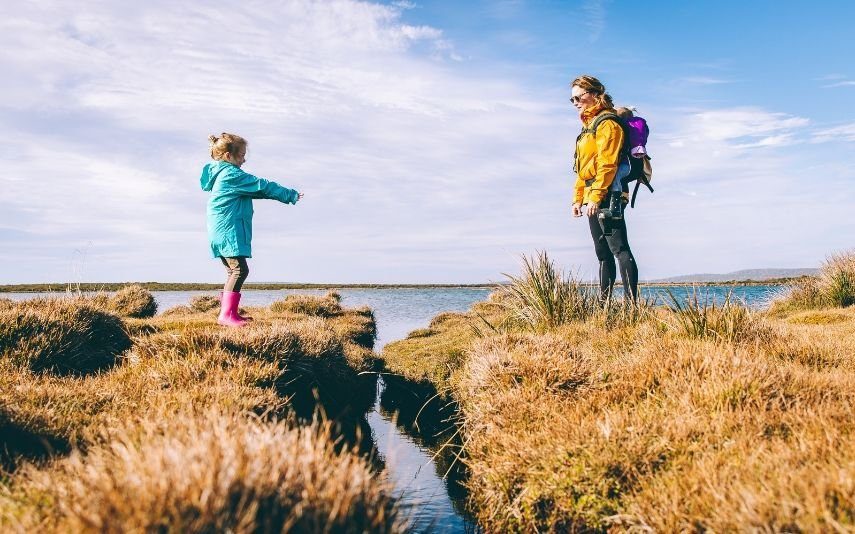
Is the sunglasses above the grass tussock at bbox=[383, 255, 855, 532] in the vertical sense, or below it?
above

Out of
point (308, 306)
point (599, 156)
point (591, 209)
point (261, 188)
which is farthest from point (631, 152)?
point (308, 306)

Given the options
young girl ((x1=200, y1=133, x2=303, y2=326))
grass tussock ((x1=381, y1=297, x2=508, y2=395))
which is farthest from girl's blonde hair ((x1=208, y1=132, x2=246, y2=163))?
grass tussock ((x1=381, y1=297, x2=508, y2=395))

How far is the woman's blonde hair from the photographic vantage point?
788 centimetres

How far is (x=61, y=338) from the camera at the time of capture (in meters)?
6.36

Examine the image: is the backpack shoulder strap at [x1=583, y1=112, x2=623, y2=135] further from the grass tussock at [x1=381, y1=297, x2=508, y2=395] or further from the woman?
the grass tussock at [x1=381, y1=297, x2=508, y2=395]

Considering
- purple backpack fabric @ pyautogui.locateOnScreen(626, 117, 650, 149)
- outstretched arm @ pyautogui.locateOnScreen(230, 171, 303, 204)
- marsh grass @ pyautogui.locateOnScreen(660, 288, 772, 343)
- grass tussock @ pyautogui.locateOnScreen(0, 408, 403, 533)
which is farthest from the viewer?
outstretched arm @ pyautogui.locateOnScreen(230, 171, 303, 204)

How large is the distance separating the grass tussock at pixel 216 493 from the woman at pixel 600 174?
230 inches

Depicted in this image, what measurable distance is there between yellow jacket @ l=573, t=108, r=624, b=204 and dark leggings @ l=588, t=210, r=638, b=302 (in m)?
0.43

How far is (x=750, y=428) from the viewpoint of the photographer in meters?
3.51

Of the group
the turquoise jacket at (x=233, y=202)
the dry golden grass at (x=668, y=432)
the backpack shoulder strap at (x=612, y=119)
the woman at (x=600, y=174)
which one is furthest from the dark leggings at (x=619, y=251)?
the turquoise jacket at (x=233, y=202)

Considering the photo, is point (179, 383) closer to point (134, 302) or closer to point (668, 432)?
point (668, 432)

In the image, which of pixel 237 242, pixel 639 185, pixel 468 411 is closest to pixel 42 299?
pixel 237 242

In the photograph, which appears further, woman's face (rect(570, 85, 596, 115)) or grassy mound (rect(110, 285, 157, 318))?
grassy mound (rect(110, 285, 157, 318))

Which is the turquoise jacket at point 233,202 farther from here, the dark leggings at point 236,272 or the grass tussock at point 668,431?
the grass tussock at point 668,431
